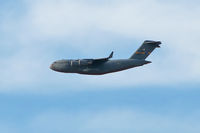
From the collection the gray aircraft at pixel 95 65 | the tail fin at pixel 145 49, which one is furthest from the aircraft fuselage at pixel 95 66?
the tail fin at pixel 145 49

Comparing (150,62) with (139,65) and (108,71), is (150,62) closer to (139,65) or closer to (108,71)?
(139,65)

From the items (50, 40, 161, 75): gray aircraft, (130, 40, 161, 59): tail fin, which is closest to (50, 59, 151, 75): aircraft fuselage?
(50, 40, 161, 75): gray aircraft

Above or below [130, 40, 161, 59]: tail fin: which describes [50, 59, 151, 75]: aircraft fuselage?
below

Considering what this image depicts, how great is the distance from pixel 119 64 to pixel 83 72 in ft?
15.4

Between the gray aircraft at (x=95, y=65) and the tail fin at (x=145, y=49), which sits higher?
the tail fin at (x=145, y=49)

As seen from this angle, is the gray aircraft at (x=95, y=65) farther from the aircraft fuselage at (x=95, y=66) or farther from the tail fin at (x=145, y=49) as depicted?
the tail fin at (x=145, y=49)

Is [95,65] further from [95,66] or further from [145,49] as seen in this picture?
[145,49]

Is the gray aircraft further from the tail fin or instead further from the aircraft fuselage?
the tail fin

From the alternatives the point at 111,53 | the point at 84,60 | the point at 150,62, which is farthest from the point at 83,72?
the point at 150,62

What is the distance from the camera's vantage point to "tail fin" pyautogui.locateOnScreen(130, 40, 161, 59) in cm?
4853

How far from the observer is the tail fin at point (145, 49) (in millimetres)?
48534

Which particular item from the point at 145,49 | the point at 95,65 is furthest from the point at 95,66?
the point at 145,49

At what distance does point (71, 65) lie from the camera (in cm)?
4569

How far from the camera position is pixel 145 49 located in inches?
1935
